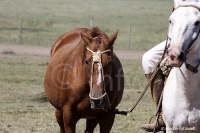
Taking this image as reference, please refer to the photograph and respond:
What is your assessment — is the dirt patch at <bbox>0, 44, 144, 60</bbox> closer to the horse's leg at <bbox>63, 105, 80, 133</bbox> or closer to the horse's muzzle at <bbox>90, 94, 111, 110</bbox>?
the horse's leg at <bbox>63, 105, 80, 133</bbox>

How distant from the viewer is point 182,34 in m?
4.37

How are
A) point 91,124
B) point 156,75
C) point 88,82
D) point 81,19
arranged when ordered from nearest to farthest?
point 156,75 < point 88,82 < point 91,124 < point 81,19

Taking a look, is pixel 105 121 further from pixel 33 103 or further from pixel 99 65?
pixel 33 103

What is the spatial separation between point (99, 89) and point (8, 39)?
21613 millimetres

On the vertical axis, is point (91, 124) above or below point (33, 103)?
above

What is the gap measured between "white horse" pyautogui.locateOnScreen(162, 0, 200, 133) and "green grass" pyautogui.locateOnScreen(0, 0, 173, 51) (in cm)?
2136

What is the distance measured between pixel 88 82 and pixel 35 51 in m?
16.8

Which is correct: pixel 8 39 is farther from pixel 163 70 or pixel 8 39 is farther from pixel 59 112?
pixel 163 70

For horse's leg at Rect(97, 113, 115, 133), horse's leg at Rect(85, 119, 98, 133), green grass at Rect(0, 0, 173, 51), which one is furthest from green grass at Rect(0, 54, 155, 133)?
green grass at Rect(0, 0, 173, 51)

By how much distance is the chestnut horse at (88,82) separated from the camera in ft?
20.6

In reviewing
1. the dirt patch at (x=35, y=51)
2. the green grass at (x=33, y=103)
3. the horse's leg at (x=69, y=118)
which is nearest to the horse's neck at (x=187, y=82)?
the horse's leg at (x=69, y=118)

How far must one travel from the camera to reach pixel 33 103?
37.6 ft

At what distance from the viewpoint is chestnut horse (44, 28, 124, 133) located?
20.6 ft

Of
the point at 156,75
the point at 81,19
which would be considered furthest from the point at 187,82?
Answer: the point at 81,19
